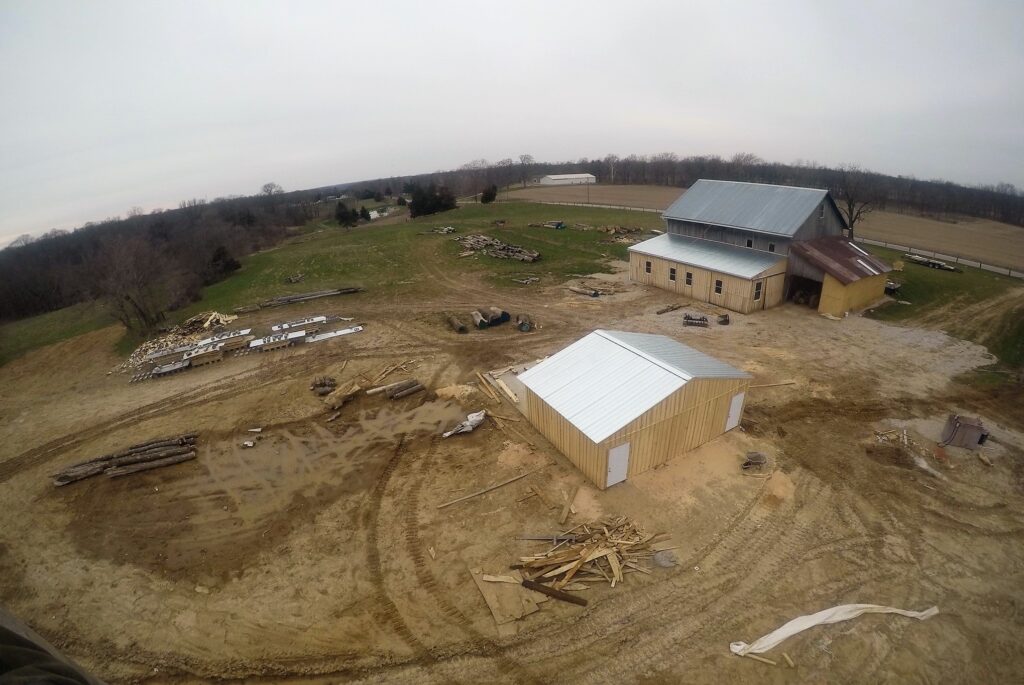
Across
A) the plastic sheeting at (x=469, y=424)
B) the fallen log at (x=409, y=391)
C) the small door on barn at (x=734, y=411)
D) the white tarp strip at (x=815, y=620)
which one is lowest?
the white tarp strip at (x=815, y=620)

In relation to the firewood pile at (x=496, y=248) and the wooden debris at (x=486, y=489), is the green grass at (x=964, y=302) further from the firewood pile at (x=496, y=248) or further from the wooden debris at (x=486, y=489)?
the firewood pile at (x=496, y=248)

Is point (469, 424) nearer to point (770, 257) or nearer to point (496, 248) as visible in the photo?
point (770, 257)

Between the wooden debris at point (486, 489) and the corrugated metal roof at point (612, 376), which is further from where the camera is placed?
the wooden debris at point (486, 489)

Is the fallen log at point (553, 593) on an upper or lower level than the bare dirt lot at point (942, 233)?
lower

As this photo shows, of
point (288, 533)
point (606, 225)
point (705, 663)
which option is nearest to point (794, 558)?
point (705, 663)

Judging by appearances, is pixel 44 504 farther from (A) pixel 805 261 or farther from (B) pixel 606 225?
(B) pixel 606 225

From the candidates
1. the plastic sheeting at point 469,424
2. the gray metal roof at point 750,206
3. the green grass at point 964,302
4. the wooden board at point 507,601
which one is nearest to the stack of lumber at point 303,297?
the plastic sheeting at point 469,424
